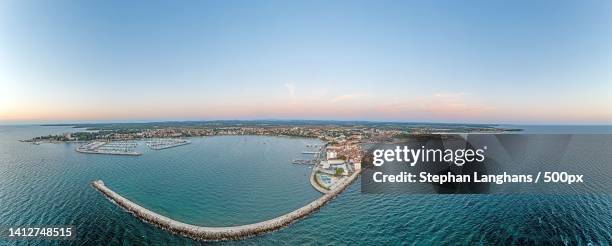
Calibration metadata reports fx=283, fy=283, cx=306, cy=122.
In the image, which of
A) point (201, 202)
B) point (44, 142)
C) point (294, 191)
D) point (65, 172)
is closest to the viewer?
point (201, 202)

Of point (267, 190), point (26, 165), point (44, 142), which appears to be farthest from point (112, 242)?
point (44, 142)

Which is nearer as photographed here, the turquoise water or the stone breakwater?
the turquoise water

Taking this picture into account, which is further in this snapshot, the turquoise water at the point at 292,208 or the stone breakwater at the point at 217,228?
the stone breakwater at the point at 217,228

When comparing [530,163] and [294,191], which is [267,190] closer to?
[294,191]

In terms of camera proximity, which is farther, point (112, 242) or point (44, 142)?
point (44, 142)

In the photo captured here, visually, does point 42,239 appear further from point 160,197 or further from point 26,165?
point 26,165

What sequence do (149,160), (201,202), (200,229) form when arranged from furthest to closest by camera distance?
1. (149,160)
2. (201,202)
3. (200,229)

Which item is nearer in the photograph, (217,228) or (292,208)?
(217,228)
